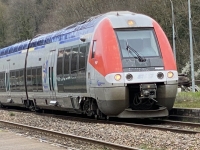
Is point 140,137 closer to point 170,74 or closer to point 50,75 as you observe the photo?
point 170,74

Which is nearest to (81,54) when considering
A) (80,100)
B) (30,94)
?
(80,100)

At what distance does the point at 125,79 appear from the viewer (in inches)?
542

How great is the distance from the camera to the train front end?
13.8 meters

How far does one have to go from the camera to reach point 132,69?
1394 centimetres

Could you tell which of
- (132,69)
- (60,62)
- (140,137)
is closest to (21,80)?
(60,62)

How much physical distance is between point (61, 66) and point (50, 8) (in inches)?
2562

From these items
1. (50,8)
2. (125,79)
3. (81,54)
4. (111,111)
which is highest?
(50,8)

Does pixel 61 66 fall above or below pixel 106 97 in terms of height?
above

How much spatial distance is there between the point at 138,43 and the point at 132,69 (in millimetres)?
1072

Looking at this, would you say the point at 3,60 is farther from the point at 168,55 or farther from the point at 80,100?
the point at 168,55

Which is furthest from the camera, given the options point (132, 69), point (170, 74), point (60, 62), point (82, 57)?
point (60, 62)

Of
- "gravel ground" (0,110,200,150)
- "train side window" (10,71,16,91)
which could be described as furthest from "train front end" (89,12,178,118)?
"train side window" (10,71,16,91)

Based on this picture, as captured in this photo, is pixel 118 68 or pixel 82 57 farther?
pixel 82 57

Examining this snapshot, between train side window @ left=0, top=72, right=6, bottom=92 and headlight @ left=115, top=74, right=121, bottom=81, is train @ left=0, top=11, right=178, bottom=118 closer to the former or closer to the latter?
headlight @ left=115, top=74, right=121, bottom=81
